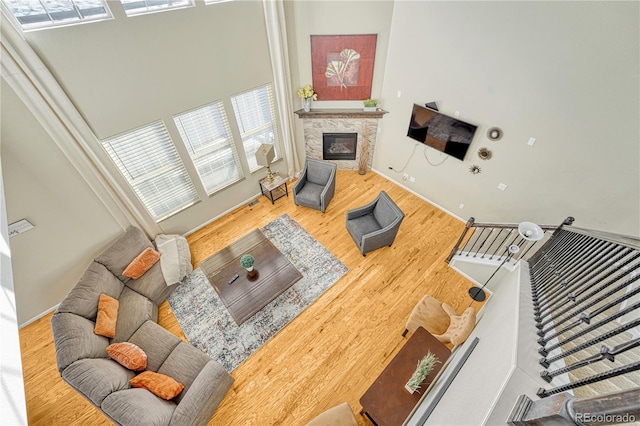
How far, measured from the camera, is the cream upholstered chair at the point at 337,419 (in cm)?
262

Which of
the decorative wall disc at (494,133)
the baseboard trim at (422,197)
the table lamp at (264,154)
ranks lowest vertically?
the baseboard trim at (422,197)

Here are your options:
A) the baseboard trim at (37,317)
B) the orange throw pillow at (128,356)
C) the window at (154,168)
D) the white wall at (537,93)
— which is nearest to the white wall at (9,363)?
the orange throw pillow at (128,356)

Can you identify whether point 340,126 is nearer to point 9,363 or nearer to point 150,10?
point 150,10

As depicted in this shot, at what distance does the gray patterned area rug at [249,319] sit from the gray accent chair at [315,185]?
2.94ft

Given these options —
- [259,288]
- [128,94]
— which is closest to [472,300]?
[259,288]

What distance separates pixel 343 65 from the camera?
16.4 feet

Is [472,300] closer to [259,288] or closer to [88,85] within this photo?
[259,288]

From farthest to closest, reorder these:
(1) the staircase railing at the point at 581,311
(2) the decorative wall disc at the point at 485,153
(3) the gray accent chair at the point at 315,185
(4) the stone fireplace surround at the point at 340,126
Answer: (4) the stone fireplace surround at the point at 340,126 → (3) the gray accent chair at the point at 315,185 → (2) the decorative wall disc at the point at 485,153 → (1) the staircase railing at the point at 581,311

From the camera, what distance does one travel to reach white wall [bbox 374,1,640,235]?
2.98 metres

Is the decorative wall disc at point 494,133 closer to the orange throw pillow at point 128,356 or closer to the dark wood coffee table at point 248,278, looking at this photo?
the dark wood coffee table at point 248,278

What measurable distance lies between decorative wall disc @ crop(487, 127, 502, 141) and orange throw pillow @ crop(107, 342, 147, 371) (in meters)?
5.87

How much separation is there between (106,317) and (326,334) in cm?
295

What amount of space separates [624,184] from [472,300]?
7.89 feet

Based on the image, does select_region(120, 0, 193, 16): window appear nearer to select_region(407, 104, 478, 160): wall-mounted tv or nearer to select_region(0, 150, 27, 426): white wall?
select_region(0, 150, 27, 426): white wall
